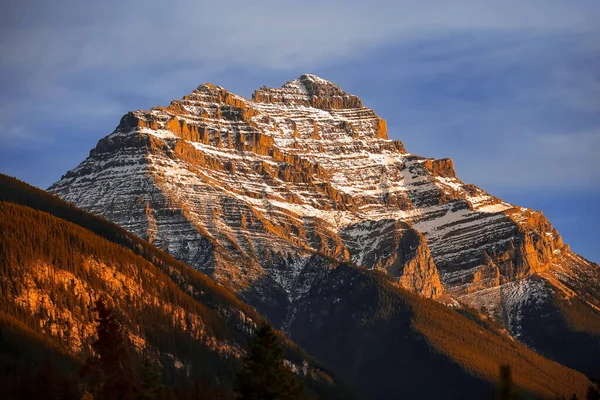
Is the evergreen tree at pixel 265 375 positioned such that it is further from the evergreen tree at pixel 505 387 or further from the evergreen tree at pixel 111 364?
the evergreen tree at pixel 505 387

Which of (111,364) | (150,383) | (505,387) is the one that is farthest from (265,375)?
(505,387)

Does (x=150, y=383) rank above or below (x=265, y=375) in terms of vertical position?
above

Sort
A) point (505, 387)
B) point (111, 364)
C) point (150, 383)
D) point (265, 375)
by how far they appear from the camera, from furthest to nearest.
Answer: point (150, 383) < point (111, 364) < point (265, 375) < point (505, 387)

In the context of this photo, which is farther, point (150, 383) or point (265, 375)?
point (150, 383)

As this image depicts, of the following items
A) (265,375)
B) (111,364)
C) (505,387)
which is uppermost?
(265,375)

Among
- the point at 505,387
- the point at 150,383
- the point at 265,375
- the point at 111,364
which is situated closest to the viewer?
the point at 505,387

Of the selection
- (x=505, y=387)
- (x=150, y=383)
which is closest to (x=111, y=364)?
(x=150, y=383)

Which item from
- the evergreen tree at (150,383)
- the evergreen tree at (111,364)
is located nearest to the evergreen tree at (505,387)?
the evergreen tree at (111,364)

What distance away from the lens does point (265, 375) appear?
402ft

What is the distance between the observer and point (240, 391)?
397 ft

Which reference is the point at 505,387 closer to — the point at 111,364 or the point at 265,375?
the point at 265,375

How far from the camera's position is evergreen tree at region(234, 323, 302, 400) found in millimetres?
121125

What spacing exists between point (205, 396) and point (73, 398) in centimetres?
2109

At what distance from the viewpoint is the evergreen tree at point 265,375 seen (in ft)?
397
